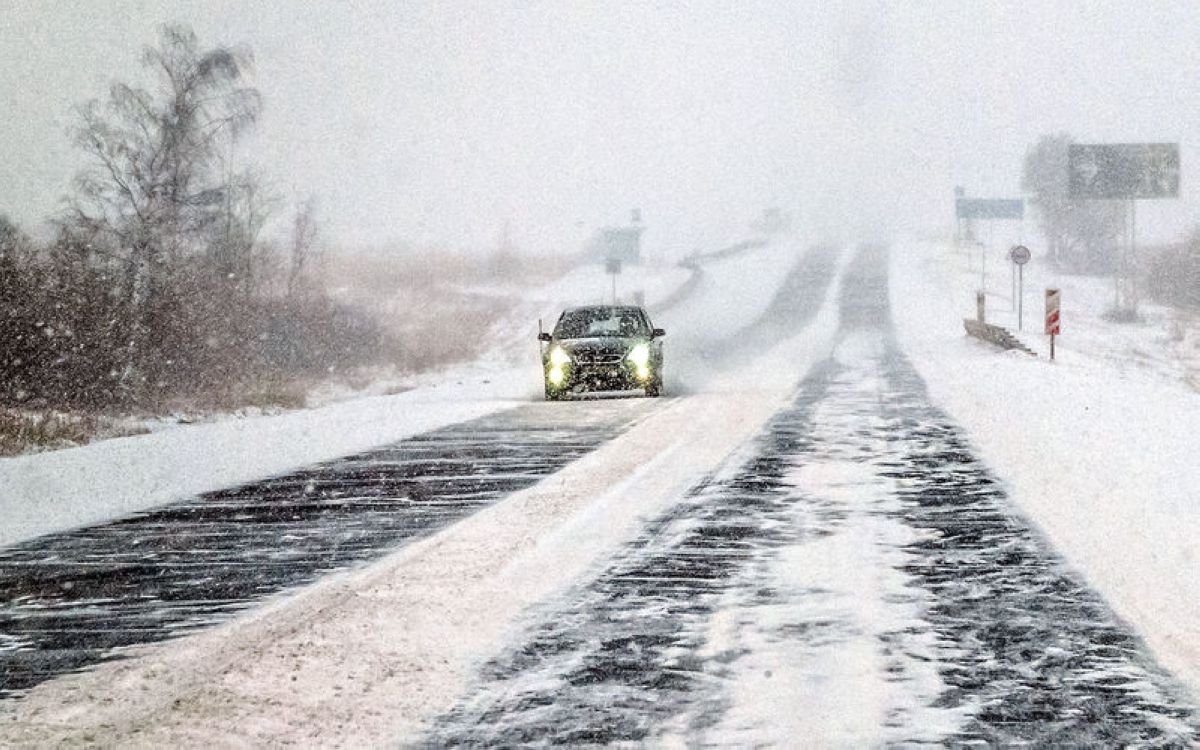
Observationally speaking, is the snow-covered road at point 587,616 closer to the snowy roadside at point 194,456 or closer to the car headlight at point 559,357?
the snowy roadside at point 194,456

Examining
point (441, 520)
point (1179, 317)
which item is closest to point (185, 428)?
point (441, 520)

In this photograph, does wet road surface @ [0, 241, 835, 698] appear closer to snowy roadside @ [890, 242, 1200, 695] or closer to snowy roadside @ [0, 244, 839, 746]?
snowy roadside @ [0, 244, 839, 746]

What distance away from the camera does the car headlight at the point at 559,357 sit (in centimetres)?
2117

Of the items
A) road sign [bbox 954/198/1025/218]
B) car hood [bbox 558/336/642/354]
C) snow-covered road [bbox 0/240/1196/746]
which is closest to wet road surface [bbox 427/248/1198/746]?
snow-covered road [bbox 0/240/1196/746]

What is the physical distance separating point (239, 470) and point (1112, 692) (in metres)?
9.74

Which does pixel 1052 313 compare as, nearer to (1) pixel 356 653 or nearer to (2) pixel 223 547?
(2) pixel 223 547

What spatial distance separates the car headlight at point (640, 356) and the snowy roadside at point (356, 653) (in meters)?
11.4

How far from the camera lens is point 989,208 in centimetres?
9550

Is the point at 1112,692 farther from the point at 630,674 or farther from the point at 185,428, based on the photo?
the point at 185,428

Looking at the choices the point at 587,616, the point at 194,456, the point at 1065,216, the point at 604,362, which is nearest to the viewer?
the point at 587,616

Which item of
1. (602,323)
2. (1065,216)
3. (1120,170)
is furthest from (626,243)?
(602,323)

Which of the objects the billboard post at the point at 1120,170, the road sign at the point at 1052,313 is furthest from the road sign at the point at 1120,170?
the road sign at the point at 1052,313

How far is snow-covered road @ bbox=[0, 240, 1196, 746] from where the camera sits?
434 centimetres

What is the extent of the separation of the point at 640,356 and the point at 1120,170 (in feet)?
160
